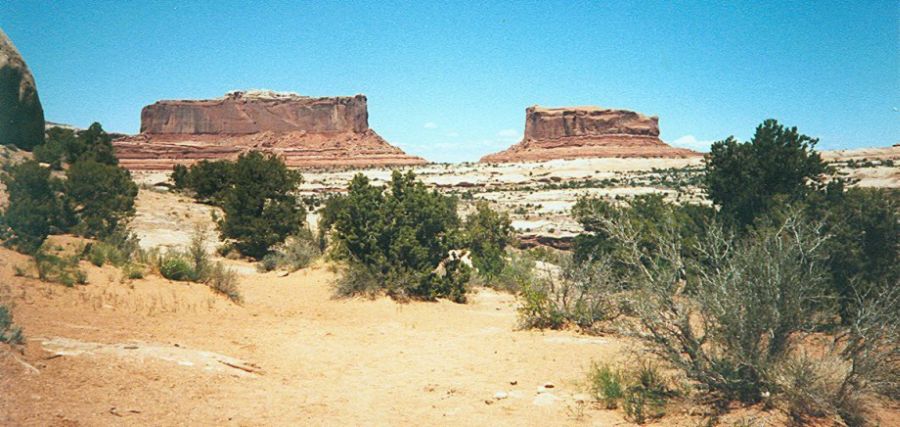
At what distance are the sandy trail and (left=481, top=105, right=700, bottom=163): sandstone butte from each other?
306 feet

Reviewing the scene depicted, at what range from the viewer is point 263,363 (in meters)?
6.94

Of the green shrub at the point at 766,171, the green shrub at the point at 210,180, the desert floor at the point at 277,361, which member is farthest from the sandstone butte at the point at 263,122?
the desert floor at the point at 277,361

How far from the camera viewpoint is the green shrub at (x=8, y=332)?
4976mm

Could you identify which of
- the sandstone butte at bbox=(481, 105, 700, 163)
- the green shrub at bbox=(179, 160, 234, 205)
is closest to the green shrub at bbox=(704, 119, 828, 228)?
the green shrub at bbox=(179, 160, 234, 205)

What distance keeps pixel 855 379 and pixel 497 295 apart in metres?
9.62

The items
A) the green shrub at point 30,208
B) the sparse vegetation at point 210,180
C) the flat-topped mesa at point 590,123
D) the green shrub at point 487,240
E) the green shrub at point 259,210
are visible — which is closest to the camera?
the green shrub at point 30,208

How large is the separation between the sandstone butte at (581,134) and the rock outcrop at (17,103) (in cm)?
8186

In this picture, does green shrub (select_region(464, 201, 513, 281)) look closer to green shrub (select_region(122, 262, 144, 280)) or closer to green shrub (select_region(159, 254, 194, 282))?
green shrub (select_region(159, 254, 194, 282))

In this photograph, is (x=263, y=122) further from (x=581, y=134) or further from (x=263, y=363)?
(x=263, y=363)

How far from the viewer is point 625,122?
115812mm

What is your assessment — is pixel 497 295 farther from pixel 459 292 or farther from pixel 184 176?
pixel 184 176

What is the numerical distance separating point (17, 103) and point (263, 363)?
27109 millimetres

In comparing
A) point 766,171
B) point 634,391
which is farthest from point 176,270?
point 766,171

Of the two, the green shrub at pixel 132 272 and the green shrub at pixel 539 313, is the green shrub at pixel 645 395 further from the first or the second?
the green shrub at pixel 132 272
